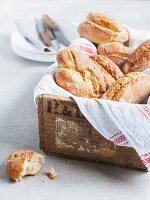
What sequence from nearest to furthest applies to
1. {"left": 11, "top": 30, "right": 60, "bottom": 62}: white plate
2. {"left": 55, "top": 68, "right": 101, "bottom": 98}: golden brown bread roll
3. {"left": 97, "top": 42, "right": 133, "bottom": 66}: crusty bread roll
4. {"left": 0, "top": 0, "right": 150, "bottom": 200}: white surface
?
1. {"left": 0, "top": 0, "right": 150, "bottom": 200}: white surface
2. {"left": 55, "top": 68, "right": 101, "bottom": 98}: golden brown bread roll
3. {"left": 97, "top": 42, "right": 133, "bottom": 66}: crusty bread roll
4. {"left": 11, "top": 30, "right": 60, "bottom": 62}: white plate

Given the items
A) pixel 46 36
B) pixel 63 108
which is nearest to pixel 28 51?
pixel 46 36

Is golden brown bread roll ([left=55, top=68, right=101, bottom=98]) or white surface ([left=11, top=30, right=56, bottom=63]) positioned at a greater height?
golden brown bread roll ([left=55, top=68, right=101, bottom=98])

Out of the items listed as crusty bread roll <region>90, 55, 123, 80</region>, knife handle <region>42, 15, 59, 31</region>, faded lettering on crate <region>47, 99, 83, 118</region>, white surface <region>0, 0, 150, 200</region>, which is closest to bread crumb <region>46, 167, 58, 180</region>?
white surface <region>0, 0, 150, 200</region>

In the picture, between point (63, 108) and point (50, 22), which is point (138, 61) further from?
point (50, 22)

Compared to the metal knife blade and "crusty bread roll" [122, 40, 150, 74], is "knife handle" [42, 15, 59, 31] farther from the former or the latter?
"crusty bread roll" [122, 40, 150, 74]

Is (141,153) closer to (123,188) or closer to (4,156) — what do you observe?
(123,188)

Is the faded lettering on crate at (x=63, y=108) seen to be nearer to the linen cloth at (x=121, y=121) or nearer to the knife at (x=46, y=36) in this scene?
the linen cloth at (x=121, y=121)

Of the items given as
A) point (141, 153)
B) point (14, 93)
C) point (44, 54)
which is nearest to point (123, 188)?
point (141, 153)
